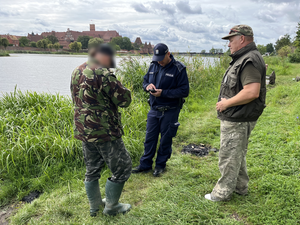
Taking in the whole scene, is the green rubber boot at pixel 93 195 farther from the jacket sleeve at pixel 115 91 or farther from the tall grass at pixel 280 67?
the tall grass at pixel 280 67

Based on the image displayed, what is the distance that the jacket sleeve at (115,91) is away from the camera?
1.83 m

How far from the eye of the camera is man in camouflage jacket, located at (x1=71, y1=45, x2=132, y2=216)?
179cm

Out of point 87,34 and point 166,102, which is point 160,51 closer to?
point 166,102

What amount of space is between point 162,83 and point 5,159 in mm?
2908

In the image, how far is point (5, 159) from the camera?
3.42 metres

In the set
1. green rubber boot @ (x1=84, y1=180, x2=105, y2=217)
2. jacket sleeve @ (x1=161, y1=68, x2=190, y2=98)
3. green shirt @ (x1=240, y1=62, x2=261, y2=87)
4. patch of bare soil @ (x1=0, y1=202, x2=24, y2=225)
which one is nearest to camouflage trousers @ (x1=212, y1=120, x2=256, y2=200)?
green shirt @ (x1=240, y1=62, x2=261, y2=87)

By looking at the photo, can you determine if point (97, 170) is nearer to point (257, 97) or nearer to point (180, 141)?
point (257, 97)

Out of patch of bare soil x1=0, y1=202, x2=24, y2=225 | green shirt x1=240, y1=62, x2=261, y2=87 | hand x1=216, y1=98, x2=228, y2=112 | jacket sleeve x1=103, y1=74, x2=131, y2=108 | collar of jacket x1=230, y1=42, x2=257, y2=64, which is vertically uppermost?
collar of jacket x1=230, y1=42, x2=257, y2=64

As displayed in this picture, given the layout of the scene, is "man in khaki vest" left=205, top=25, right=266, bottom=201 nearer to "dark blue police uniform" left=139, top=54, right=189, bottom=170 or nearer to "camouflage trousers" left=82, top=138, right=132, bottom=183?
"dark blue police uniform" left=139, top=54, right=189, bottom=170

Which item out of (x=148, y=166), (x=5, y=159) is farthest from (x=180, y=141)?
(x=5, y=159)

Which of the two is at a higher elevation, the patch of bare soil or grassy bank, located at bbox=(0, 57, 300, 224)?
grassy bank, located at bbox=(0, 57, 300, 224)

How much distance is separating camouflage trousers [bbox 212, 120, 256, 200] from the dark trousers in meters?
0.90

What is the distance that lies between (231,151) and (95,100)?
4.96 ft

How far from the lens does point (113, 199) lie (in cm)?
224
